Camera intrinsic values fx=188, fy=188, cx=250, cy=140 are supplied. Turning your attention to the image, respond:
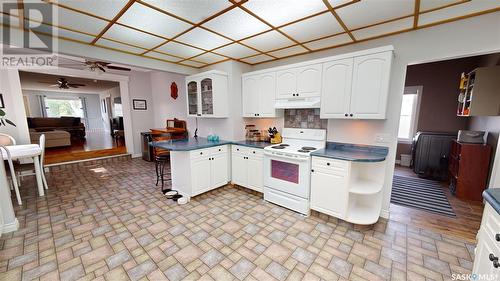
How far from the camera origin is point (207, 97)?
368cm

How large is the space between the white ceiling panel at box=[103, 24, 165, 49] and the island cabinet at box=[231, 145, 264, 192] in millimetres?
2052

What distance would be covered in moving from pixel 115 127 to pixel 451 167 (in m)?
11.7

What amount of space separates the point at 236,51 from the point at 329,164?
2227 mm

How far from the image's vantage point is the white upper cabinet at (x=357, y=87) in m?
2.23

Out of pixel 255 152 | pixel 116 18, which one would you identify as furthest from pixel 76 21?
pixel 255 152

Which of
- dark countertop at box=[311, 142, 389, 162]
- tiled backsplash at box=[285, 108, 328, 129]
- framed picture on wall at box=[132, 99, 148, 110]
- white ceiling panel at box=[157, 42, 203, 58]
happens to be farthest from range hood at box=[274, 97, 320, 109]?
framed picture on wall at box=[132, 99, 148, 110]

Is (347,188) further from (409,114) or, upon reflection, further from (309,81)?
(409,114)

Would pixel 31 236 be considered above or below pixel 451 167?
below

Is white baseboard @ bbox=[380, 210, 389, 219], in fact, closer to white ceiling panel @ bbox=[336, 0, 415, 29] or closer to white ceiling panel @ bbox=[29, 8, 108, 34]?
white ceiling panel @ bbox=[336, 0, 415, 29]

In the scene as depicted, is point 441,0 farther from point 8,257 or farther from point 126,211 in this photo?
point 8,257

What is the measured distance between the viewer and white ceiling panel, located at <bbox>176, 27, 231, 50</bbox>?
92.2 inches

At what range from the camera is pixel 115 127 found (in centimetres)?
902

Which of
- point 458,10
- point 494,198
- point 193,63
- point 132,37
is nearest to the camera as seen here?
point 494,198

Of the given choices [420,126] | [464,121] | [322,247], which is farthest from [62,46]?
[464,121]
